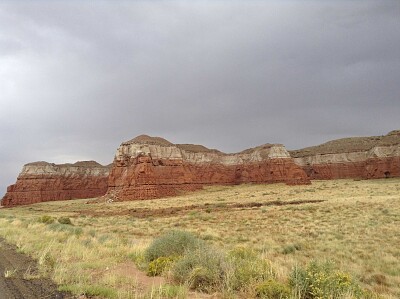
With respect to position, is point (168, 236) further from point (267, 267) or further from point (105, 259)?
point (267, 267)

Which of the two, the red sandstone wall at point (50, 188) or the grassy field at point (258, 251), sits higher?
the red sandstone wall at point (50, 188)

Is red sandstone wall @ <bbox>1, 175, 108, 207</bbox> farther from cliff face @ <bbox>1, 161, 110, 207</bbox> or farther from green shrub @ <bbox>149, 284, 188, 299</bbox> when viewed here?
green shrub @ <bbox>149, 284, 188, 299</bbox>

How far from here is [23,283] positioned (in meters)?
8.65

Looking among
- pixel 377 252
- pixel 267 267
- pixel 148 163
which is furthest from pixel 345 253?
pixel 148 163

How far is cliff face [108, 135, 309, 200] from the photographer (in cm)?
7719

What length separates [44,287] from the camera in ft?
A: 27.1

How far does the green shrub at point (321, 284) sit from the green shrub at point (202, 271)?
169 centimetres

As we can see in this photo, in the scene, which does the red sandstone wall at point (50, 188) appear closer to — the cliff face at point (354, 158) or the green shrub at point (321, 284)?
the cliff face at point (354, 158)

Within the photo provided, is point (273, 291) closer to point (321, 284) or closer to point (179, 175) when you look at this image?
point (321, 284)

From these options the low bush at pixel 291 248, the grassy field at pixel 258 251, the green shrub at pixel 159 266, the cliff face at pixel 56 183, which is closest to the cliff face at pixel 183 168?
the cliff face at pixel 56 183

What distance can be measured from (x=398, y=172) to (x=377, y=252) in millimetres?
84995

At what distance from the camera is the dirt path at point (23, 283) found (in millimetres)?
7520

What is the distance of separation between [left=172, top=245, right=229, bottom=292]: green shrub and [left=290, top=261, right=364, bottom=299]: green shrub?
1692 millimetres

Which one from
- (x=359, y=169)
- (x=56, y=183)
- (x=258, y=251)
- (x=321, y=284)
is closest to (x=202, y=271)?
(x=321, y=284)
